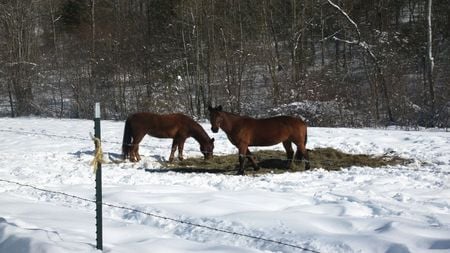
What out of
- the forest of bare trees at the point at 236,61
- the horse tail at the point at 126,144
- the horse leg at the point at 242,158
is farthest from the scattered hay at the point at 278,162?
the forest of bare trees at the point at 236,61

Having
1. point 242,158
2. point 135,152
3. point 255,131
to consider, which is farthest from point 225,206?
point 135,152

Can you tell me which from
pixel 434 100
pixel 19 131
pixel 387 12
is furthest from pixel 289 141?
pixel 387 12

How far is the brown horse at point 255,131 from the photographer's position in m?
11.1

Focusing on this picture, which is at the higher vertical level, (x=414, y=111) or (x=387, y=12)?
(x=387, y=12)

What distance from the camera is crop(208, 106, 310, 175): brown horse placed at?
11078 millimetres

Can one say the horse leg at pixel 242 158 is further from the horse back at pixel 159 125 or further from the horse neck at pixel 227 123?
the horse back at pixel 159 125

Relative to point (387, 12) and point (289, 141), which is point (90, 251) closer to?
point (289, 141)

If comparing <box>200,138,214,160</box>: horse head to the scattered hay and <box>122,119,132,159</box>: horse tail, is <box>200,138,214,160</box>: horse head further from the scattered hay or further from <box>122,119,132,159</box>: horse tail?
<box>122,119,132,159</box>: horse tail

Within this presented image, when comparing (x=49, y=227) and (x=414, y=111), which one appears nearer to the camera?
(x=49, y=227)

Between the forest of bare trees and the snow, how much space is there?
12.3 m

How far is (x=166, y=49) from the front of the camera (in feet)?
112

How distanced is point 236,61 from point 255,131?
64.4 ft

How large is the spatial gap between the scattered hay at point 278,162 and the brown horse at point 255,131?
306 millimetres

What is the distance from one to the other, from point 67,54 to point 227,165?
26967mm
